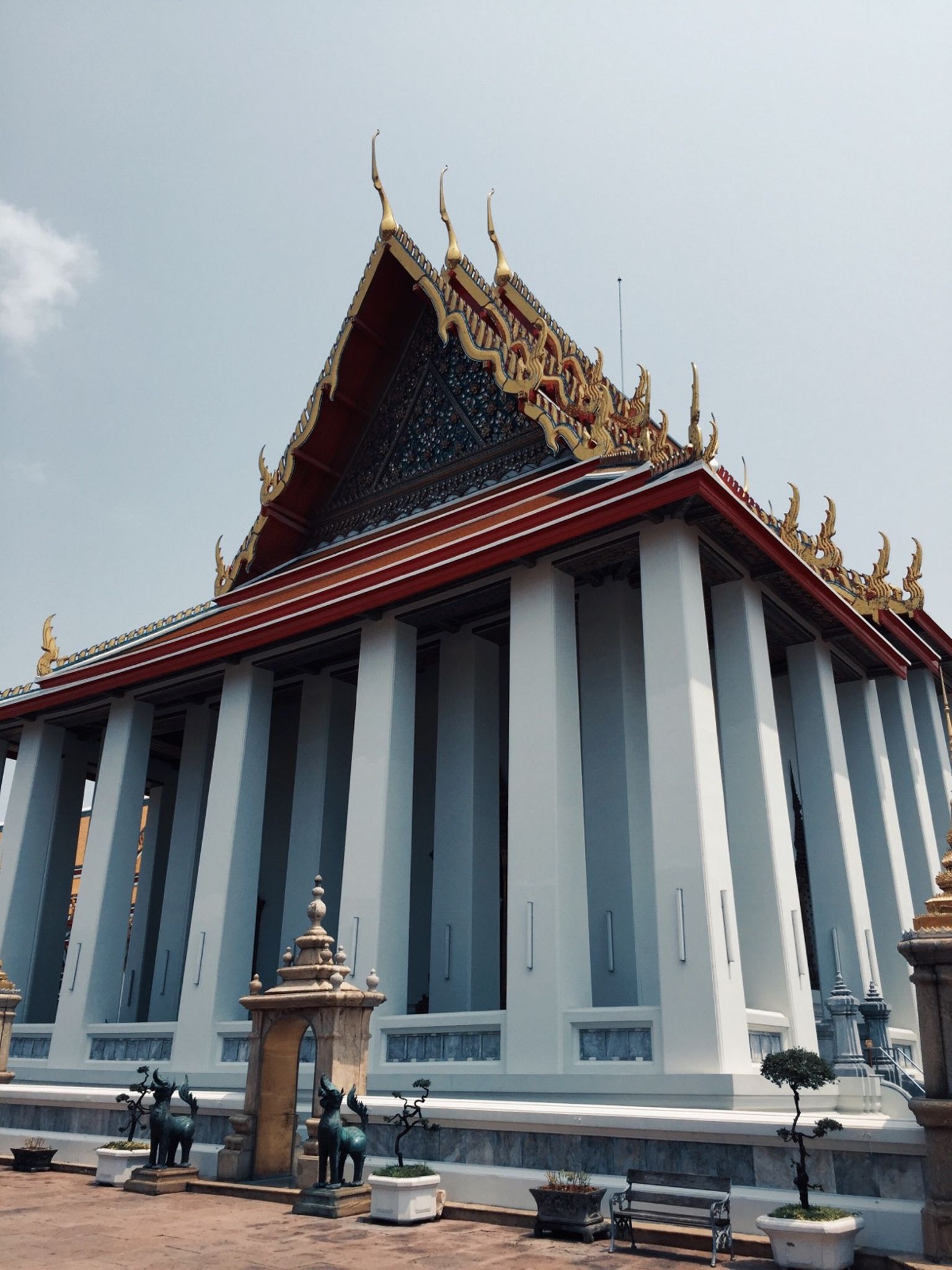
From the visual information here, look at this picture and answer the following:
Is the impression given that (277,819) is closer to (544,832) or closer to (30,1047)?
(30,1047)

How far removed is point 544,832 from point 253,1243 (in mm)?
4862

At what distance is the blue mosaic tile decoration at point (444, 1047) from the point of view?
10.6 metres

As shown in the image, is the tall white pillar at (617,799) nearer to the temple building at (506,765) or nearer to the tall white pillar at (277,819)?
the temple building at (506,765)

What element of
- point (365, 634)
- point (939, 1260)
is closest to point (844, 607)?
point (365, 634)

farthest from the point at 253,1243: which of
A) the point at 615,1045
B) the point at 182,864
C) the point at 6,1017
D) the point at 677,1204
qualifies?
the point at 182,864

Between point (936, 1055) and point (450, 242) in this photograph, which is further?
point (450, 242)

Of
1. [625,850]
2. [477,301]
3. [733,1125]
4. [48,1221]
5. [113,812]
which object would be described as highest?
[477,301]

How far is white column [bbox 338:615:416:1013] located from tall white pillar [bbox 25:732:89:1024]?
7.69m

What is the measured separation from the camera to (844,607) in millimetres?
13289

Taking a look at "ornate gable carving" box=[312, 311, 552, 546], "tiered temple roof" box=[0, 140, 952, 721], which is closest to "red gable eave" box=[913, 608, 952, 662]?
"tiered temple roof" box=[0, 140, 952, 721]

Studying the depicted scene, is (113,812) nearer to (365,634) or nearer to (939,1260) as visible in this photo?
(365,634)

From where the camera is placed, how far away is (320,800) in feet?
49.3

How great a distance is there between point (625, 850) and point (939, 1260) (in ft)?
20.7

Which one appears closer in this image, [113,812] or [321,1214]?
[321,1214]
